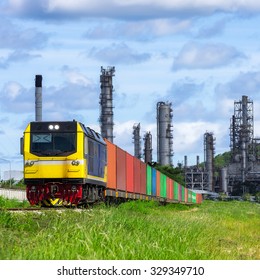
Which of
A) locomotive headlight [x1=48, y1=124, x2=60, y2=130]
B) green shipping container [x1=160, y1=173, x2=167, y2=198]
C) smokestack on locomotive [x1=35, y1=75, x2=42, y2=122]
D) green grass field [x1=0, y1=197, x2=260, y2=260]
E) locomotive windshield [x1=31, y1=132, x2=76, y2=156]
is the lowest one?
green grass field [x1=0, y1=197, x2=260, y2=260]

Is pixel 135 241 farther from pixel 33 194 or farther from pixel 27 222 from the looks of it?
pixel 33 194

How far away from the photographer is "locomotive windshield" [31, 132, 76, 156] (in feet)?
90.5

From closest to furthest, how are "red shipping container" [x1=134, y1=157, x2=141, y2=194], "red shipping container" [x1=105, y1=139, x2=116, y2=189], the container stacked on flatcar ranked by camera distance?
"red shipping container" [x1=105, y1=139, x2=116, y2=189] < the container stacked on flatcar < "red shipping container" [x1=134, y1=157, x2=141, y2=194]

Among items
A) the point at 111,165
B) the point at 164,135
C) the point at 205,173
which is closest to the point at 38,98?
the point at 111,165

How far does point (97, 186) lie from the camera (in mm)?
30875

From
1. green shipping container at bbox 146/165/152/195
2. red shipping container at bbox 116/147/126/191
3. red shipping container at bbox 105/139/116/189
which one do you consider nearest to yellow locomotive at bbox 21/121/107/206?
red shipping container at bbox 105/139/116/189

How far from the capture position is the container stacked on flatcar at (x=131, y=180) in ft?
116

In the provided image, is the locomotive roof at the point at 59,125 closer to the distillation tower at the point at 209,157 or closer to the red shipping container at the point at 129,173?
the red shipping container at the point at 129,173

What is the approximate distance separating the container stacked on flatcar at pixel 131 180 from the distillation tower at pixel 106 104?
95.1ft

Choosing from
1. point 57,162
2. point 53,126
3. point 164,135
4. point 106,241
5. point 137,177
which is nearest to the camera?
point 106,241

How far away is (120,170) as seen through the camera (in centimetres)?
3859

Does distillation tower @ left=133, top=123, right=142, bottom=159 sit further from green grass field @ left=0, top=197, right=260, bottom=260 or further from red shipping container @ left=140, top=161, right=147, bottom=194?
green grass field @ left=0, top=197, right=260, bottom=260

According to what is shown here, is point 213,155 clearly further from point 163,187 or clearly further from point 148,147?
point 163,187

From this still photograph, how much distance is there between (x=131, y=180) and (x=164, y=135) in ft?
232
